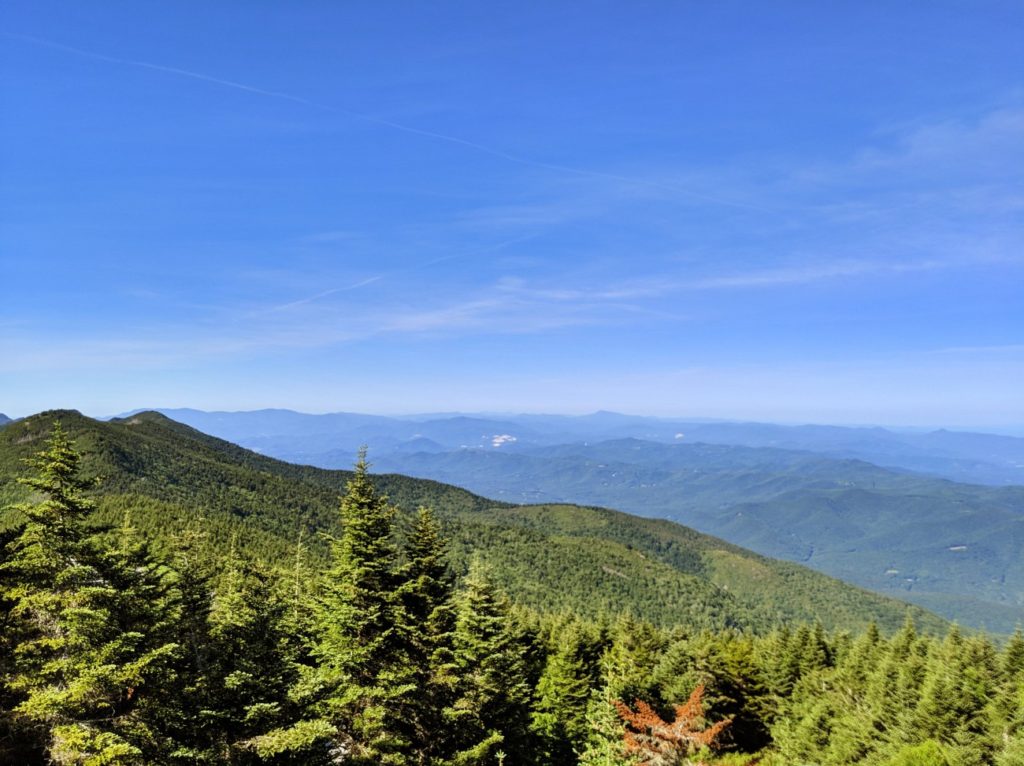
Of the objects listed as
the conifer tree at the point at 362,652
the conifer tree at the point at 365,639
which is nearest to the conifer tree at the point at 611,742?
the conifer tree at the point at 362,652

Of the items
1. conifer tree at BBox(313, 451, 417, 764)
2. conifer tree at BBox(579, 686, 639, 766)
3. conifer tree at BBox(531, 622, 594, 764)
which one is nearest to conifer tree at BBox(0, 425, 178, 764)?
conifer tree at BBox(313, 451, 417, 764)

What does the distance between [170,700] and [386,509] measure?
10.9 m

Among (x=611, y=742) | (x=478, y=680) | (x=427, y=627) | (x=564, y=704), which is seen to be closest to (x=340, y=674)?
(x=427, y=627)

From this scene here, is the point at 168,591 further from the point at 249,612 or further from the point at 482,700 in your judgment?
the point at 482,700

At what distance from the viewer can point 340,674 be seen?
2270 cm

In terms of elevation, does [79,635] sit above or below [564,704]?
above

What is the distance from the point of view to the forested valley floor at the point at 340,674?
17016mm

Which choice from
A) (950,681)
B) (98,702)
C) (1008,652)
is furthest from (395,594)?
(1008,652)

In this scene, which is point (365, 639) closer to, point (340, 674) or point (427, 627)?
point (340, 674)

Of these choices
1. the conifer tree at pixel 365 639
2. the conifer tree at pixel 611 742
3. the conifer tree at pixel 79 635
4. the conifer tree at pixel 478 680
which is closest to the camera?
the conifer tree at pixel 79 635

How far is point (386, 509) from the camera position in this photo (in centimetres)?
2670

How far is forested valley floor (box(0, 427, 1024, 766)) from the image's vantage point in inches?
670

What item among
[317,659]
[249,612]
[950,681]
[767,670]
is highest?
[249,612]

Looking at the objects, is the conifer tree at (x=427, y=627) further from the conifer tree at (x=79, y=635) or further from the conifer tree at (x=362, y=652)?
the conifer tree at (x=79, y=635)
